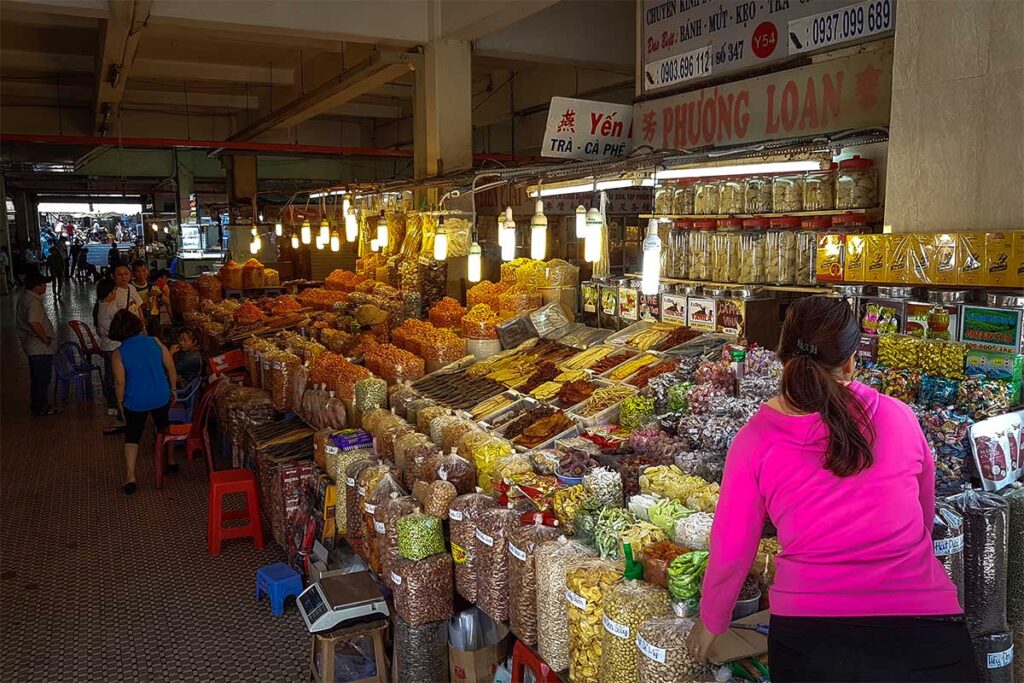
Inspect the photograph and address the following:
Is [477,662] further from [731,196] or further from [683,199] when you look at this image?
[683,199]

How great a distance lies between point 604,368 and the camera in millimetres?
5137

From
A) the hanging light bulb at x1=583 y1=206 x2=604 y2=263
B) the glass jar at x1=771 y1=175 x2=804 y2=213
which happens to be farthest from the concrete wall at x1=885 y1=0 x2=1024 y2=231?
the hanging light bulb at x1=583 y1=206 x2=604 y2=263

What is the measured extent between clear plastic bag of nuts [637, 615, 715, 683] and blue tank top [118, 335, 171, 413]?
5423 mm

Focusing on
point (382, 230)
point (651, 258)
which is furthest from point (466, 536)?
point (382, 230)

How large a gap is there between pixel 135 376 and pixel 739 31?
5.46 meters

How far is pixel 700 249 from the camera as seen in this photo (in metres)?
5.55

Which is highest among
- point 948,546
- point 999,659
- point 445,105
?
point 445,105

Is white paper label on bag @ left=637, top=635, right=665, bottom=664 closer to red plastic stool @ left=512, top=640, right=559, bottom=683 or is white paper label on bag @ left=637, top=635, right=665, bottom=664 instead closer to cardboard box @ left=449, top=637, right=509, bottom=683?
red plastic stool @ left=512, top=640, right=559, bottom=683

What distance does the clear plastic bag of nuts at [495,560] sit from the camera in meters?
3.09

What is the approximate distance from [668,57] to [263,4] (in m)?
3.94

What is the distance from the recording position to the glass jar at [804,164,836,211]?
475cm

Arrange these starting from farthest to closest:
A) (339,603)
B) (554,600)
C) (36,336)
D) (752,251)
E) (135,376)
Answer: (36,336)
(135,376)
(752,251)
(339,603)
(554,600)

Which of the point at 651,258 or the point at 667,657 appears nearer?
the point at 667,657

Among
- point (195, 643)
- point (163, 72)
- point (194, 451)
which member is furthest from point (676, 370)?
point (163, 72)
